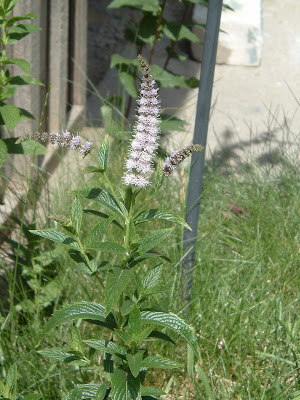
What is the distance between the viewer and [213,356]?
2500 mm

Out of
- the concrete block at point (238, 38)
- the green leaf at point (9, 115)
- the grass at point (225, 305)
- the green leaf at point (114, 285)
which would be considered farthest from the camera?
the concrete block at point (238, 38)

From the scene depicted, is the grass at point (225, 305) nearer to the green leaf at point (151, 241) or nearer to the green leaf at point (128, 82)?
the green leaf at point (151, 241)

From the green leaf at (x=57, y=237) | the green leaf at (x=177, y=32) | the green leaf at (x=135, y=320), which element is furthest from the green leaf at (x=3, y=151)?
the green leaf at (x=177, y=32)

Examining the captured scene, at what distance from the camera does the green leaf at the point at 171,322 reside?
182cm

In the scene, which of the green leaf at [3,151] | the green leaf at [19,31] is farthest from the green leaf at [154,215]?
the green leaf at [19,31]

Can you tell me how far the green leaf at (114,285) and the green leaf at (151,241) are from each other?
0.22 feet

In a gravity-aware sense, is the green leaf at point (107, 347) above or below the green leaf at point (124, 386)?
above

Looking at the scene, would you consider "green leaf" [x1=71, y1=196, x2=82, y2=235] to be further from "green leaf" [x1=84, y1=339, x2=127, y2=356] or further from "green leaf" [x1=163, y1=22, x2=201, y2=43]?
"green leaf" [x1=163, y1=22, x2=201, y2=43]

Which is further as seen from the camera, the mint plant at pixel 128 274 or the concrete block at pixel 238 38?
the concrete block at pixel 238 38

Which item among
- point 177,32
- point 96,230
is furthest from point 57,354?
point 177,32

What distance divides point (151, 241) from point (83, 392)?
48 cm

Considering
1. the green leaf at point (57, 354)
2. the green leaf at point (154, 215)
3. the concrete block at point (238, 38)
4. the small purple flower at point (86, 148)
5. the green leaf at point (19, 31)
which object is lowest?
the green leaf at point (57, 354)

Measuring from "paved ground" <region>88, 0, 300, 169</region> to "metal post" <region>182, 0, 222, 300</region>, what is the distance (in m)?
1.61

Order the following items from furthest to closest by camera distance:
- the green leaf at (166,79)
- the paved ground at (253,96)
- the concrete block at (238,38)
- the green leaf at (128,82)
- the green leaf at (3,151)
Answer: the concrete block at (238,38) → the paved ground at (253,96) → the green leaf at (128,82) → the green leaf at (166,79) → the green leaf at (3,151)
